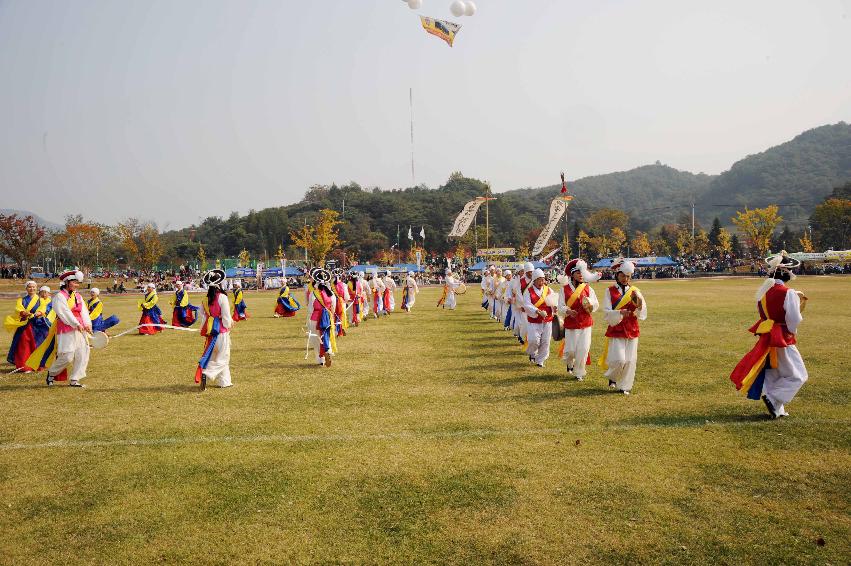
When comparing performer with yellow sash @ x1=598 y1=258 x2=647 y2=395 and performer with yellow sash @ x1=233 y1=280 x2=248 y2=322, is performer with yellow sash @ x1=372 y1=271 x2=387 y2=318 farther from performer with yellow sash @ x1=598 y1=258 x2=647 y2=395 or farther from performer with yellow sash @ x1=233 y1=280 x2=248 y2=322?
performer with yellow sash @ x1=598 y1=258 x2=647 y2=395

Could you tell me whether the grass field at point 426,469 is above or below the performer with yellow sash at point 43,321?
below

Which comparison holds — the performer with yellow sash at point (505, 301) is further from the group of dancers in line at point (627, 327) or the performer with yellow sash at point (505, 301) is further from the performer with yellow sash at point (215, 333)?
the performer with yellow sash at point (215, 333)

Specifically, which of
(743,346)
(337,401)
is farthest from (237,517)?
(743,346)

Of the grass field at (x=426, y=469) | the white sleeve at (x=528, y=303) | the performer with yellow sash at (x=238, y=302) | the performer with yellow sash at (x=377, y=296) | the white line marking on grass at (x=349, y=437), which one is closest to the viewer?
the grass field at (x=426, y=469)

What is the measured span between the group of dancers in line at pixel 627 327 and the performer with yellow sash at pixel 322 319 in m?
4.23

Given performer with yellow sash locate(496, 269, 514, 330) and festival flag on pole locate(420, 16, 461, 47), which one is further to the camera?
festival flag on pole locate(420, 16, 461, 47)

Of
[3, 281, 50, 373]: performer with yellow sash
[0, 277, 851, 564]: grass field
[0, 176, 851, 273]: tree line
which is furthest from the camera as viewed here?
[0, 176, 851, 273]: tree line

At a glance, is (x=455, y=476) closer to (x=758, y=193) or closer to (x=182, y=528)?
(x=182, y=528)

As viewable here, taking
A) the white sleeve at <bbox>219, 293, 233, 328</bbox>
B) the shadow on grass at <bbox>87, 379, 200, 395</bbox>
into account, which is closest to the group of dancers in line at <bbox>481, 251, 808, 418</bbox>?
the white sleeve at <bbox>219, 293, 233, 328</bbox>

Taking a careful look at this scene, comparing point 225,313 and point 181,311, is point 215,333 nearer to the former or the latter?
point 225,313

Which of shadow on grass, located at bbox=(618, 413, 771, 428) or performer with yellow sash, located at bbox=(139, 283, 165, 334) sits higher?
performer with yellow sash, located at bbox=(139, 283, 165, 334)

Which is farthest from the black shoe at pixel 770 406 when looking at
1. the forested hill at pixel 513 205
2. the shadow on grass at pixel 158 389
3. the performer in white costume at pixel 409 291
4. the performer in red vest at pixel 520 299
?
the forested hill at pixel 513 205

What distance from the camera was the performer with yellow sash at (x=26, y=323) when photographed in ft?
41.0

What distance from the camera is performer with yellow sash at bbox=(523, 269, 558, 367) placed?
39.9 feet
